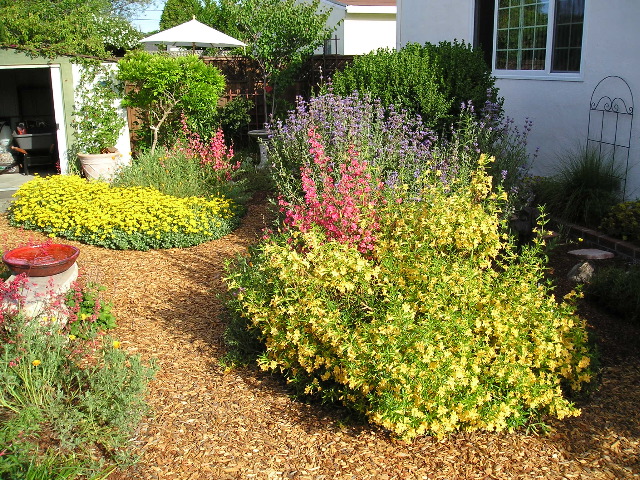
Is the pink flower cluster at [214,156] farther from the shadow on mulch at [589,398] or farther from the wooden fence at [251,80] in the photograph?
the wooden fence at [251,80]

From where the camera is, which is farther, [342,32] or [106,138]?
[342,32]

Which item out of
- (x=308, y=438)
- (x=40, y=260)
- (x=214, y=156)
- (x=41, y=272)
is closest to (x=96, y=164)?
(x=214, y=156)

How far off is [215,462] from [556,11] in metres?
7.62

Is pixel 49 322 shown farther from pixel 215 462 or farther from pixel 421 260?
pixel 421 260

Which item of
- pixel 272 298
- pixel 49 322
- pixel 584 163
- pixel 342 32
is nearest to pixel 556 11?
pixel 584 163

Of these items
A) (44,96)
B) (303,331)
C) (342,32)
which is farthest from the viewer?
(342,32)

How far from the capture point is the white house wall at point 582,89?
736cm

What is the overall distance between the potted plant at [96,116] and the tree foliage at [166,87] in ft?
1.23

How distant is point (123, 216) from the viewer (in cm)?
776

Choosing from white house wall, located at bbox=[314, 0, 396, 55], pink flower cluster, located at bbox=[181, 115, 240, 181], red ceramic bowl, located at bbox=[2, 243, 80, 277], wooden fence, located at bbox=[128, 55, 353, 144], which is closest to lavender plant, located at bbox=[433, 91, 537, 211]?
pink flower cluster, located at bbox=[181, 115, 240, 181]

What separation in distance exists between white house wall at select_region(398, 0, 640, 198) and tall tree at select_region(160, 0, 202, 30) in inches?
791

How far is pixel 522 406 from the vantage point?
3.98m

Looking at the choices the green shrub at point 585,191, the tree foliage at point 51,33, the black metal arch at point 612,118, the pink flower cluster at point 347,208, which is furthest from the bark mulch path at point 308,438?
the tree foliage at point 51,33

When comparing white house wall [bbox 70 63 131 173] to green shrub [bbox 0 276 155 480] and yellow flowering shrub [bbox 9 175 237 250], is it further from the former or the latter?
green shrub [bbox 0 276 155 480]
